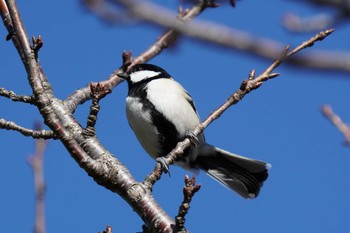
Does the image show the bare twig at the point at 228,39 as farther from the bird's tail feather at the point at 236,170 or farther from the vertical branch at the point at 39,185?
the bird's tail feather at the point at 236,170

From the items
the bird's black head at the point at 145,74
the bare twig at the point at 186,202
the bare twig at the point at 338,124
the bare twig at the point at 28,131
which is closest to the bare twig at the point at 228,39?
the bare twig at the point at 338,124

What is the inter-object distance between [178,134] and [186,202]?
2299mm

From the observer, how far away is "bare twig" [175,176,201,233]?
2115mm

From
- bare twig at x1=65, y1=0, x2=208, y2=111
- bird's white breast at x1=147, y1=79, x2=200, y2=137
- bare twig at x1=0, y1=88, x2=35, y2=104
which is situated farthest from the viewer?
bird's white breast at x1=147, y1=79, x2=200, y2=137

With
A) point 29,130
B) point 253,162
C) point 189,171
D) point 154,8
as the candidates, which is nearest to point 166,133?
point 189,171

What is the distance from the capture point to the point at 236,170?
4.59m

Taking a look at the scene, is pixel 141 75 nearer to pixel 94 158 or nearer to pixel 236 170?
pixel 236 170

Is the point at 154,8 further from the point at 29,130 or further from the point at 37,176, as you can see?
the point at 29,130

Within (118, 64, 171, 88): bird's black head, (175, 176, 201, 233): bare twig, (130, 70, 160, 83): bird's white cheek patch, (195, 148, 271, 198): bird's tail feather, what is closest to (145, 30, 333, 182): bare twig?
(175, 176, 201, 233): bare twig

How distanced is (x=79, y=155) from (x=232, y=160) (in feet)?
8.23

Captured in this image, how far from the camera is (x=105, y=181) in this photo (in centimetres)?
237

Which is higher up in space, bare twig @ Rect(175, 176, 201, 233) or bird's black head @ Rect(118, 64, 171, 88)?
bird's black head @ Rect(118, 64, 171, 88)

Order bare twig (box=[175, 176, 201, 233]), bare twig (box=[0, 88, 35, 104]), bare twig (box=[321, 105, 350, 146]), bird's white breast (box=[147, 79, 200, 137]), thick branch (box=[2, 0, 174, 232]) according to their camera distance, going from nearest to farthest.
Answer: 1. bare twig (box=[321, 105, 350, 146])
2. bare twig (box=[175, 176, 201, 233])
3. thick branch (box=[2, 0, 174, 232])
4. bare twig (box=[0, 88, 35, 104])
5. bird's white breast (box=[147, 79, 200, 137])

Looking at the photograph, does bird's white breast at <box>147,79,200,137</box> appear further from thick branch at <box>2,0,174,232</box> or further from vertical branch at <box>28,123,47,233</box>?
vertical branch at <box>28,123,47,233</box>
